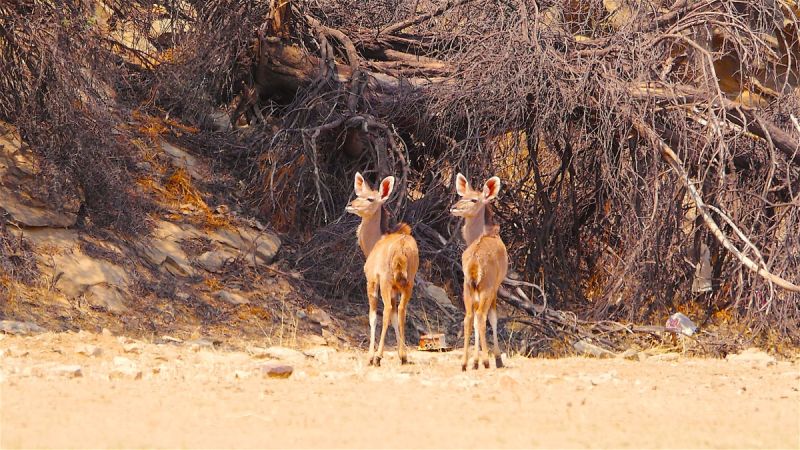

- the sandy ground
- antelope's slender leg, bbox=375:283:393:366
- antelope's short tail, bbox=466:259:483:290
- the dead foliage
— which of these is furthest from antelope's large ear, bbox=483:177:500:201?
the dead foliage

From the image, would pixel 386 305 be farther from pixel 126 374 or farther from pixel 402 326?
pixel 126 374

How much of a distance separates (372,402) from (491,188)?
11.7 ft

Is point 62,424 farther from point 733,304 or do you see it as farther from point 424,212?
point 733,304

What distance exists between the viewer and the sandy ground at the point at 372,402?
726 cm

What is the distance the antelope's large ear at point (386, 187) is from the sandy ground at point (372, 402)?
5.28 ft

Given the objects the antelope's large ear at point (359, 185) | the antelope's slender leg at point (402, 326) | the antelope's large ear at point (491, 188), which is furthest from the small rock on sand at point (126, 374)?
the antelope's large ear at point (491, 188)

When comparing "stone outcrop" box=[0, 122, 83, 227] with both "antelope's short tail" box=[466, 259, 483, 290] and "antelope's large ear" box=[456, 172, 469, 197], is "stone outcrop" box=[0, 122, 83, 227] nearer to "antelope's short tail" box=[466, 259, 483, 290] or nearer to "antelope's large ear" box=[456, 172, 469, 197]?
"antelope's large ear" box=[456, 172, 469, 197]

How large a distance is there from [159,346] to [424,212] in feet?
13.5

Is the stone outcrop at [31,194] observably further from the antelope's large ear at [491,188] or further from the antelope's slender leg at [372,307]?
the antelope's large ear at [491,188]

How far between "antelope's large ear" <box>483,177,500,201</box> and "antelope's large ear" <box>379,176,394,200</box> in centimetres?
90

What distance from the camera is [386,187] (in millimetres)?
11953

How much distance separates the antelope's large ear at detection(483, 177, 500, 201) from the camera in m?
11.4

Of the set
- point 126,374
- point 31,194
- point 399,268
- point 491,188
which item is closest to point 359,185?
point 491,188

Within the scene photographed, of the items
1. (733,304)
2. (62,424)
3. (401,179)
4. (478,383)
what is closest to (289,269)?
(401,179)
